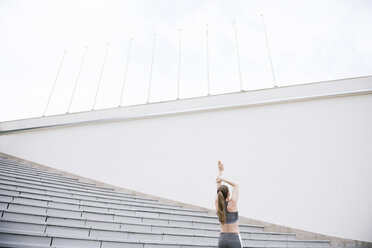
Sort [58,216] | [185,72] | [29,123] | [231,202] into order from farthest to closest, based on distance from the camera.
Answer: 1. [185,72]
2. [29,123]
3. [58,216]
4. [231,202]

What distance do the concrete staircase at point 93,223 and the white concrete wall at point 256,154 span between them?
68cm

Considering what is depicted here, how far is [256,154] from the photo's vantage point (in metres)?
4.98

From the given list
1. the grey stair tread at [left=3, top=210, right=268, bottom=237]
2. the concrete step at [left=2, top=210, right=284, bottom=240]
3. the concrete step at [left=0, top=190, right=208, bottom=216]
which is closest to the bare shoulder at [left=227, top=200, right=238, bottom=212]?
the concrete step at [left=2, top=210, right=284, bottom=240]

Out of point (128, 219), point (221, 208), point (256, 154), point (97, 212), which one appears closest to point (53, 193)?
point (97, 212)

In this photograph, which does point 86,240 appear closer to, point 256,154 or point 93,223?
point 93,223

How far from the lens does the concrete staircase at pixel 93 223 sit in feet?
7.59

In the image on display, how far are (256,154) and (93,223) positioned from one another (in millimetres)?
3946

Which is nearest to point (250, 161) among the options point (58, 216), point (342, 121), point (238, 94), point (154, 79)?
point (238, 94)

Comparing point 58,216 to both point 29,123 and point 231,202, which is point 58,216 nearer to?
point 231,202

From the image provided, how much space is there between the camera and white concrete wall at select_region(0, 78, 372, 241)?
4.25m

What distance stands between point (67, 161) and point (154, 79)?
4131mm

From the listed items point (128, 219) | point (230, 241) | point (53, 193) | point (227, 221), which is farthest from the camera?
point (53, 193)

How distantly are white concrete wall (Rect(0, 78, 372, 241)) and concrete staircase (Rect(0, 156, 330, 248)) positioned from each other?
2.22ft

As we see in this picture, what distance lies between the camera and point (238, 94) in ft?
18.6
